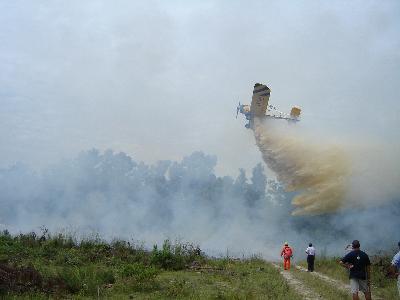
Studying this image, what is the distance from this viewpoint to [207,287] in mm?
16562

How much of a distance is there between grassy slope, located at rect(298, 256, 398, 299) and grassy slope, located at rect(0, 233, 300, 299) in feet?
11.2

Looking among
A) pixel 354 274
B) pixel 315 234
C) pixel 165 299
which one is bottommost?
pixel 165 299

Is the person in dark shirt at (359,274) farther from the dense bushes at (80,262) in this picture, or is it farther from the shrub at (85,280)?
the shrub at (85,280)

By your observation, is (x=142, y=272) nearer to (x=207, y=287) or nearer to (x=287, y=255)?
(x=207, y=287)

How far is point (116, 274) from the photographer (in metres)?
18.6

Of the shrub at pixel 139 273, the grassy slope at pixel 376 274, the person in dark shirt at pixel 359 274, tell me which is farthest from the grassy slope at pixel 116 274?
the grassy slope at pixel 376 274

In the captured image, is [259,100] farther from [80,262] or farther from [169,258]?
[80,262]

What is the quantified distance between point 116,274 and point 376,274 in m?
11.6

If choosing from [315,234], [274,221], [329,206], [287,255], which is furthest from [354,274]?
[274,221]

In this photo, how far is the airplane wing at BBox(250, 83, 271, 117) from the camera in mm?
33938

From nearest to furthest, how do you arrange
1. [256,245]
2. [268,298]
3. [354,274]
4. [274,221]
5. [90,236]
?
1. [354,274]
2. [268,298]
3. [90,236]
4. [256,245]
5. [274,221]

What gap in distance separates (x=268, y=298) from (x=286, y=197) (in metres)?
48.8

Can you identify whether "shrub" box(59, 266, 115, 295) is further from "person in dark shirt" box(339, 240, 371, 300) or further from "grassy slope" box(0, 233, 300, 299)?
"person in dark shirt" box(339, 240, 371, 300)

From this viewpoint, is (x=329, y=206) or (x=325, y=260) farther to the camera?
(x=329, y=206)
